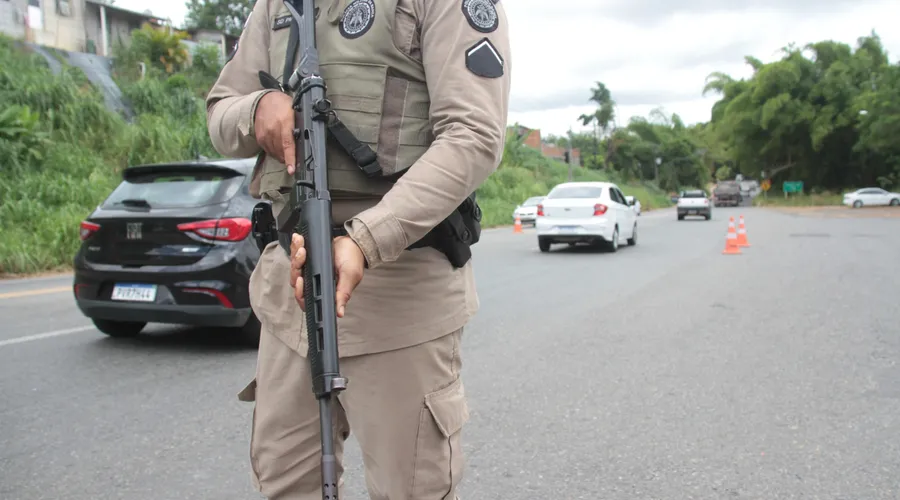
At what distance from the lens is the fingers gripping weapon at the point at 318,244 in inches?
52.3

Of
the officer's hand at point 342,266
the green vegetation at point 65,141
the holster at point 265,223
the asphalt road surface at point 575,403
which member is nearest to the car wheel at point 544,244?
the asphalt road surface at point 575,403

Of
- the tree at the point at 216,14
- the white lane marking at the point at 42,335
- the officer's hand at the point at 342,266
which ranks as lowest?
the white lane marking at the point at 42,335

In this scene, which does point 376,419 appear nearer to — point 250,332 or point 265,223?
point 265,223

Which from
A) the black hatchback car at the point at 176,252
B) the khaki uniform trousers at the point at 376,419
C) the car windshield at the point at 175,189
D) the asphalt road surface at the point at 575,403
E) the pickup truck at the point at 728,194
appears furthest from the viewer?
the pickup truck at the point at 728,194

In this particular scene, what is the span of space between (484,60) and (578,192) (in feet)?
46.6

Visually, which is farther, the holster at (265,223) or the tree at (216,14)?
the tree at (216,14)

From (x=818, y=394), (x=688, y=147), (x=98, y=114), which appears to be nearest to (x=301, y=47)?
(x=818, y=394)

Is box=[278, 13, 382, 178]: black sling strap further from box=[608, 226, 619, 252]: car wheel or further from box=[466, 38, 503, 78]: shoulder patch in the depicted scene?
box=[608, 226, 619, 252]: car wheel

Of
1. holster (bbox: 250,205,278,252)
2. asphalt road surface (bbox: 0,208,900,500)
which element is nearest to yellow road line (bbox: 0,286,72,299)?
asphalt road surface (bbox: 0,208,900,500)

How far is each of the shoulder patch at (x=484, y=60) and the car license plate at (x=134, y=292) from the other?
4562mm

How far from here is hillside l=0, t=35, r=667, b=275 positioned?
12.3 m

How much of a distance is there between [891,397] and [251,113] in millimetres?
4125

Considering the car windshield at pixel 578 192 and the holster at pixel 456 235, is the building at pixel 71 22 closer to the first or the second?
the car windshield at pixel 578 192

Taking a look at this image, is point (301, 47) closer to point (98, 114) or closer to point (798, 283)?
point (798, 283)
